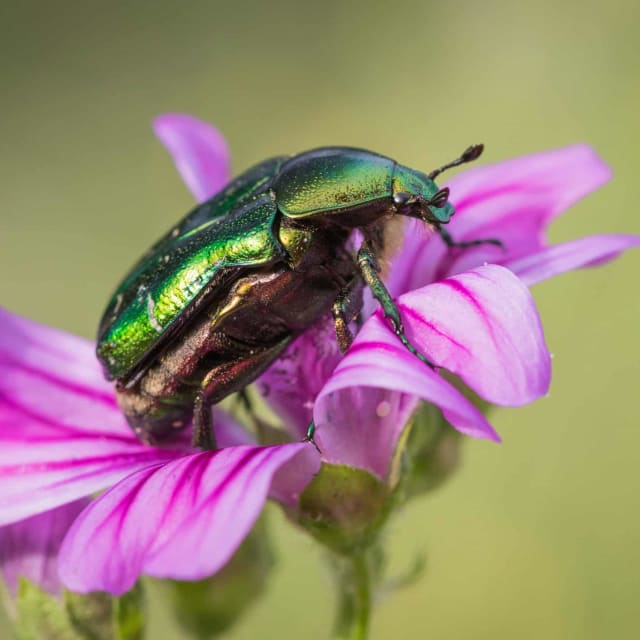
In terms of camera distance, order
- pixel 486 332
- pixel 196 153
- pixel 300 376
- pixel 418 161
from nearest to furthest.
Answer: pixel 486 332
pixel 300 376
pixel 196 153
pixel 418 161

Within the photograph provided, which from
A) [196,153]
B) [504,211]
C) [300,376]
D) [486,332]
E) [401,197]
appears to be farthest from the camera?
[196,153]

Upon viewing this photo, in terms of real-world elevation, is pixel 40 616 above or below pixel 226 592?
above

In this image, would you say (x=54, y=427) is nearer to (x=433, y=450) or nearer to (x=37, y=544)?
(x=37, y=544)

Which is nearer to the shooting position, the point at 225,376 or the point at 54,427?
the point at 225,376

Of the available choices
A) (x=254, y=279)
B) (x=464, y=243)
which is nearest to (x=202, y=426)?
(x=254, y=279)

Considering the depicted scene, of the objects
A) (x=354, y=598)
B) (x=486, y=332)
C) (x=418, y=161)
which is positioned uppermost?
(x=486, y=332)

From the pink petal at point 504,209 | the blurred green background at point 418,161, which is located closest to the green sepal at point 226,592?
the blurred green background at point 418,161
